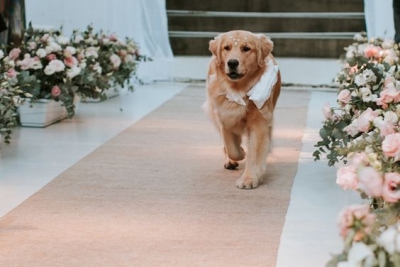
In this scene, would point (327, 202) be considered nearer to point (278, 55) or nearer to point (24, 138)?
point (24, 138)

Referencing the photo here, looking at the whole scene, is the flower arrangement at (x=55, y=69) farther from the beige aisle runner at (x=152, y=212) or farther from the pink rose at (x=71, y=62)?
the beige aisle runner at (x=152, y=212)

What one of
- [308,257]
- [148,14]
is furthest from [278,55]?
[308,257]

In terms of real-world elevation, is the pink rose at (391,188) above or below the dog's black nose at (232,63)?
Answer: above

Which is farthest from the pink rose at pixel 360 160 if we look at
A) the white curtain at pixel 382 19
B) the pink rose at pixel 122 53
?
the white curtain at pixel 382 19

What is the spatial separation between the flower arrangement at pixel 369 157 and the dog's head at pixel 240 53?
1.41 ft

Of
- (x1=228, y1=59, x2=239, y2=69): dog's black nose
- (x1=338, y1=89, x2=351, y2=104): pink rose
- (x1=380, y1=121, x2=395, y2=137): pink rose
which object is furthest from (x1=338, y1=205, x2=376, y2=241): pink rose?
(x1=228, y1=59, x2=239, y2=69): dog's black nose

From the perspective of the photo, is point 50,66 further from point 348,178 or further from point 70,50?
point 348,178

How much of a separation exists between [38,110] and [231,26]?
13.6 feet

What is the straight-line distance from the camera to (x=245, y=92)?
393cm

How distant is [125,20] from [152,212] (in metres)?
4.86

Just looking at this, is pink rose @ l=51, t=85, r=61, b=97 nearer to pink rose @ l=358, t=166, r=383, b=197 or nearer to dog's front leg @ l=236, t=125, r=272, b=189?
dog's front leg @ l=236, t=125, r=272, b=189

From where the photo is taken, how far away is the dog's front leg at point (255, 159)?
149 inches

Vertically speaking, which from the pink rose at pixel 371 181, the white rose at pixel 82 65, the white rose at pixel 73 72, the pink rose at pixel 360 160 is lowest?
the white rose at pixel 73 72

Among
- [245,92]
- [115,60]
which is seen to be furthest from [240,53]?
[115,60]
